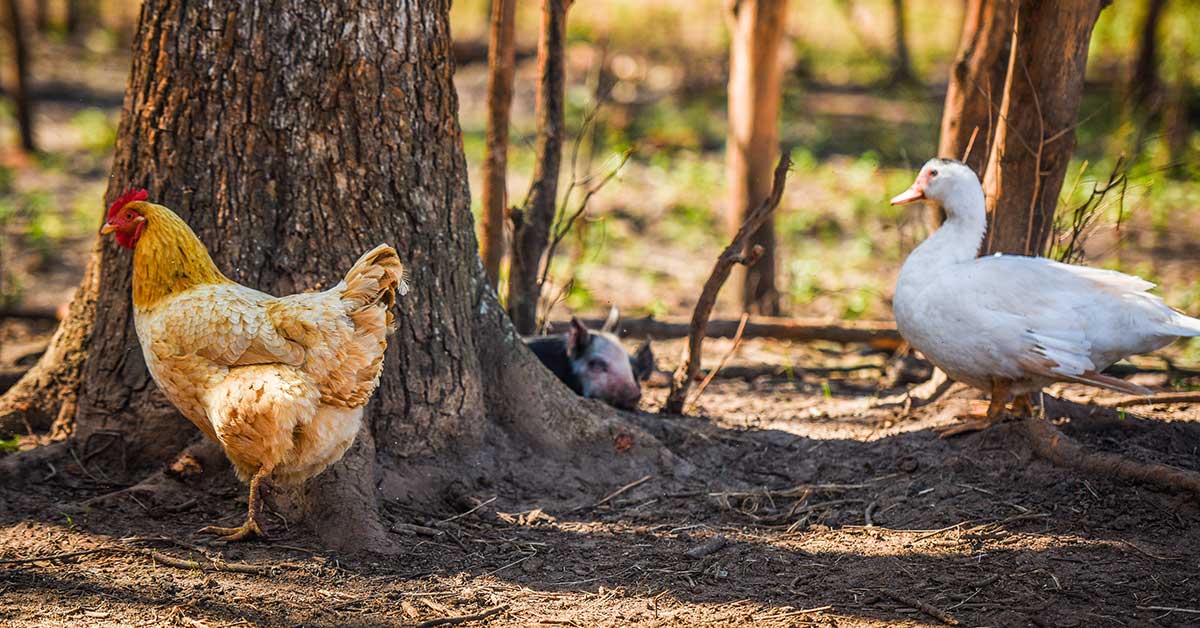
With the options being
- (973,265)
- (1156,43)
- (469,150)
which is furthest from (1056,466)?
(1156,43)

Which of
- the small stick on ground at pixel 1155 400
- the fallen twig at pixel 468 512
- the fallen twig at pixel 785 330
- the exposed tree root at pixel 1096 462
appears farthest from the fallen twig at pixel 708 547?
the fallen twig at pixel 785 330

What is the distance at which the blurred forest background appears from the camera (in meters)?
8.27

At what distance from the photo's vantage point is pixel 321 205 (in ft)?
13.7

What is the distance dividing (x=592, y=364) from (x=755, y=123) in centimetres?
293

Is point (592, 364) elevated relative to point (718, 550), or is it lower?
elevated

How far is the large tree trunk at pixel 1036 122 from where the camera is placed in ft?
16.1

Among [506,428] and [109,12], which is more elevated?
[109,12]

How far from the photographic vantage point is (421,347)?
4.42 meters

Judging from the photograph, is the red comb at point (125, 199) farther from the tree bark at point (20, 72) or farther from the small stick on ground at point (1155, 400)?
the tree bark at point (20, 72)

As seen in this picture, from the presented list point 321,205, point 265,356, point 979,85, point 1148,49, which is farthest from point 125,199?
point 1148,49

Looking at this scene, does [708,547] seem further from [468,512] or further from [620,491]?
[468,512]

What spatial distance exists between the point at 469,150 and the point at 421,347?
326 inches

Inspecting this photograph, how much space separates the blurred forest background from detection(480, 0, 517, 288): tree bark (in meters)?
0.48

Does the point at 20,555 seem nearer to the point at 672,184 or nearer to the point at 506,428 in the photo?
the point at 506,428
